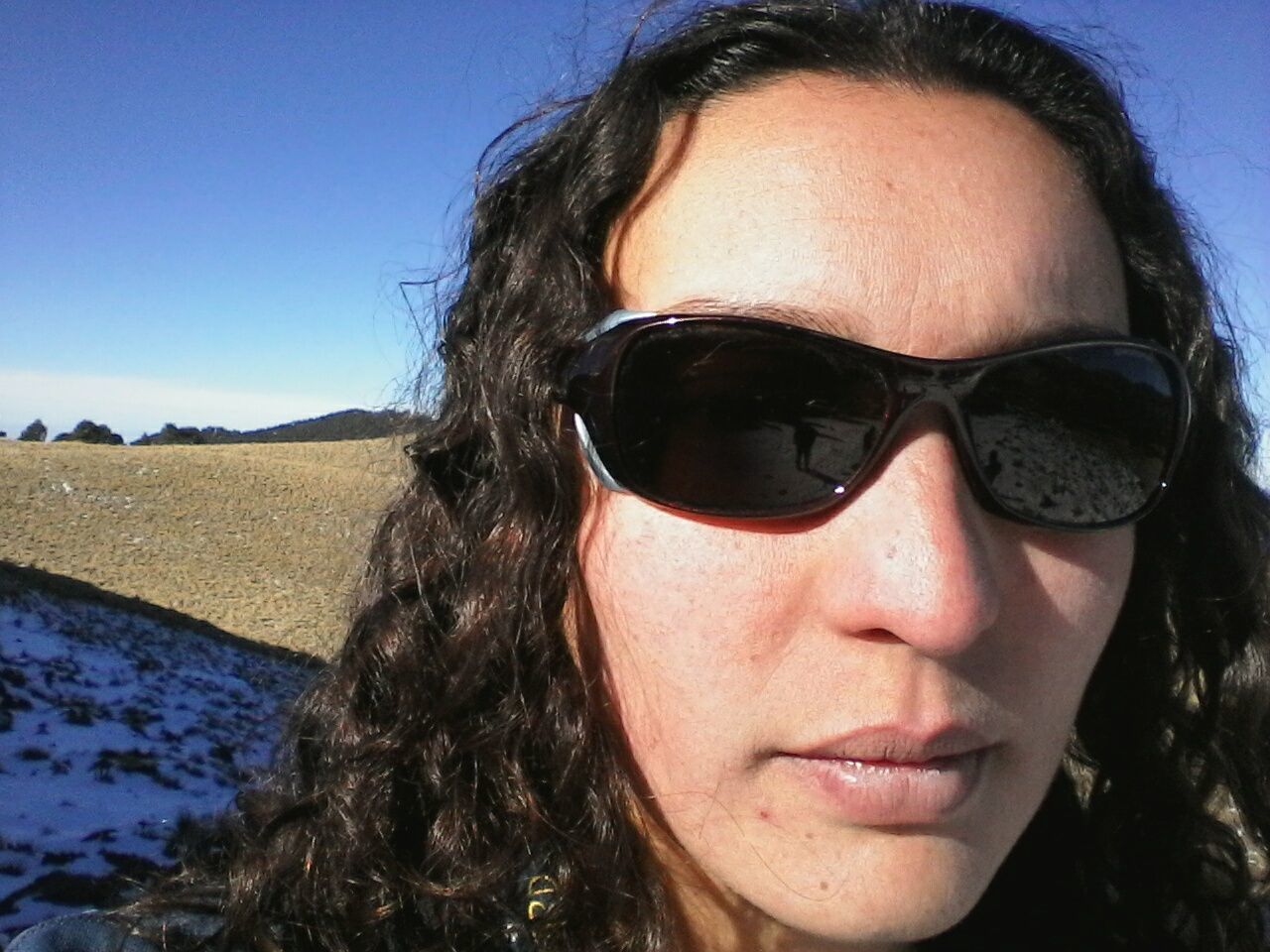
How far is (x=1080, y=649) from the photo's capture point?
48.1 inches

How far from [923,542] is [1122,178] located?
90cm

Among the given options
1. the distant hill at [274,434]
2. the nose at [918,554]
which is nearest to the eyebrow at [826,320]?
the nose at [918,554]

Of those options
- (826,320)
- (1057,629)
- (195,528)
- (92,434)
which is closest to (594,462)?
(826,320)

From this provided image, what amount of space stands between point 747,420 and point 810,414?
9 cm

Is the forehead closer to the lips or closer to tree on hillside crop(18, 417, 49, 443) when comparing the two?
the lips

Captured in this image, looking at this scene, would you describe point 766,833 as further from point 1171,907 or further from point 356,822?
point 1171,907

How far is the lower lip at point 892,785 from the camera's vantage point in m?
1.13

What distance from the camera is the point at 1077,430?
1277mm

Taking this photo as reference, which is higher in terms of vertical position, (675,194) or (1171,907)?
(675,194)

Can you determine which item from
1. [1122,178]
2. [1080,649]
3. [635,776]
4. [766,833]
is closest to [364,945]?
[635,776]

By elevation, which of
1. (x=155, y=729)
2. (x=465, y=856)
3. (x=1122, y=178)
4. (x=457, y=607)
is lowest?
(x=155, y=729)

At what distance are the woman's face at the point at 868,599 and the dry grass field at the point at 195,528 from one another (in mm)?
8317

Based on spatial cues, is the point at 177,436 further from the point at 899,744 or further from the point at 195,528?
the point at 899,744

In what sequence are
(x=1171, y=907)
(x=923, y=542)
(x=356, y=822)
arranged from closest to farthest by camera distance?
(x=923, y=542)
(x=356, y=822)
(x=1171, y=907)
